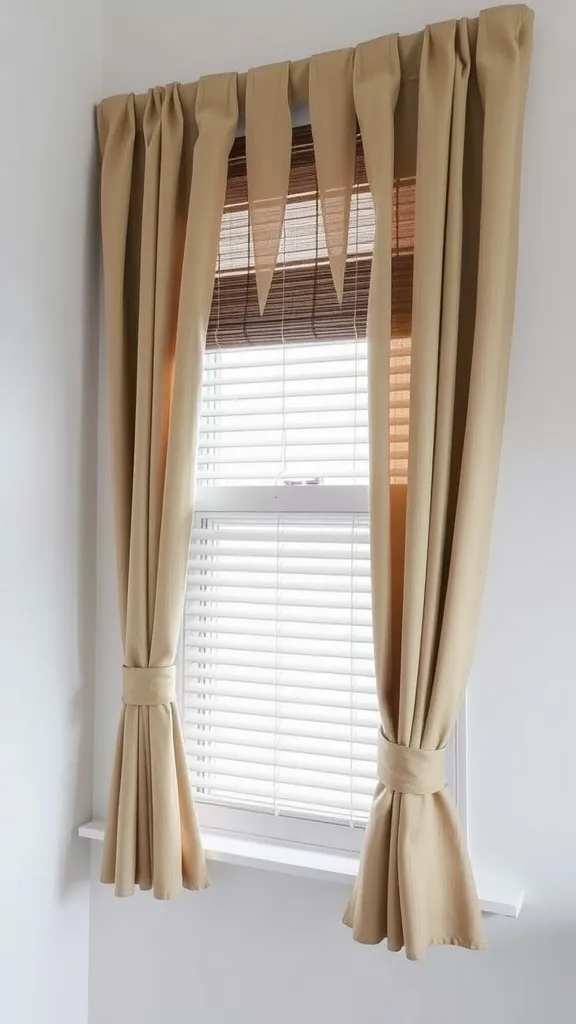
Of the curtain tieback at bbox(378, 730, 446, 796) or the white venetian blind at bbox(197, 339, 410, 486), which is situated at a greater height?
the white venetian blind at bbox(197, 339, 410, 486)

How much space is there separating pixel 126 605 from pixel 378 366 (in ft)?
2.31

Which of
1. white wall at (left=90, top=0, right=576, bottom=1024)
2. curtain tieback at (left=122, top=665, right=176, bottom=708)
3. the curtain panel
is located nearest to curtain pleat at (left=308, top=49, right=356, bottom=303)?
the curtain panel

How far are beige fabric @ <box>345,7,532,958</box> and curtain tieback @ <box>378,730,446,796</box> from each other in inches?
0.5

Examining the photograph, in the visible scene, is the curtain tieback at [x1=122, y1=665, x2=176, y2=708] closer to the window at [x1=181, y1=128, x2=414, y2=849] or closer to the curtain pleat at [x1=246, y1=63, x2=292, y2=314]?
the window at [x1=181, y1=128, x2=414, y2=849]

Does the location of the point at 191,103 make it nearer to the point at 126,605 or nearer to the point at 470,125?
the point at 470,125

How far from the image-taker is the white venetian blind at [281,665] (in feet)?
4.86

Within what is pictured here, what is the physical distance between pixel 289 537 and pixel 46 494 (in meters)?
0.51

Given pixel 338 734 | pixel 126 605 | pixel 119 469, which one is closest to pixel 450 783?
pixel 338 734

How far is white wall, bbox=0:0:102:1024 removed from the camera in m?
1.46

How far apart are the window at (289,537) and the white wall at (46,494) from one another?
0.26 m

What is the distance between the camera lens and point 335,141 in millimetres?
Answer: 1427

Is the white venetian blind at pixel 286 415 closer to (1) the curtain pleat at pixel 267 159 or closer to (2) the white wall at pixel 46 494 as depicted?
(1) the curtain pleat at pixel 267 159

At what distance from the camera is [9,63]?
1.45 m

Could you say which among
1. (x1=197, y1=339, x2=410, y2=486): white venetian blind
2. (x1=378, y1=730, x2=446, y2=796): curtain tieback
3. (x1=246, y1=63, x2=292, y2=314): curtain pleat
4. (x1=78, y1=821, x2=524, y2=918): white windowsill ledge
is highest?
(x1=246, y1=63, x2=292, y2=314): curtain pleat
